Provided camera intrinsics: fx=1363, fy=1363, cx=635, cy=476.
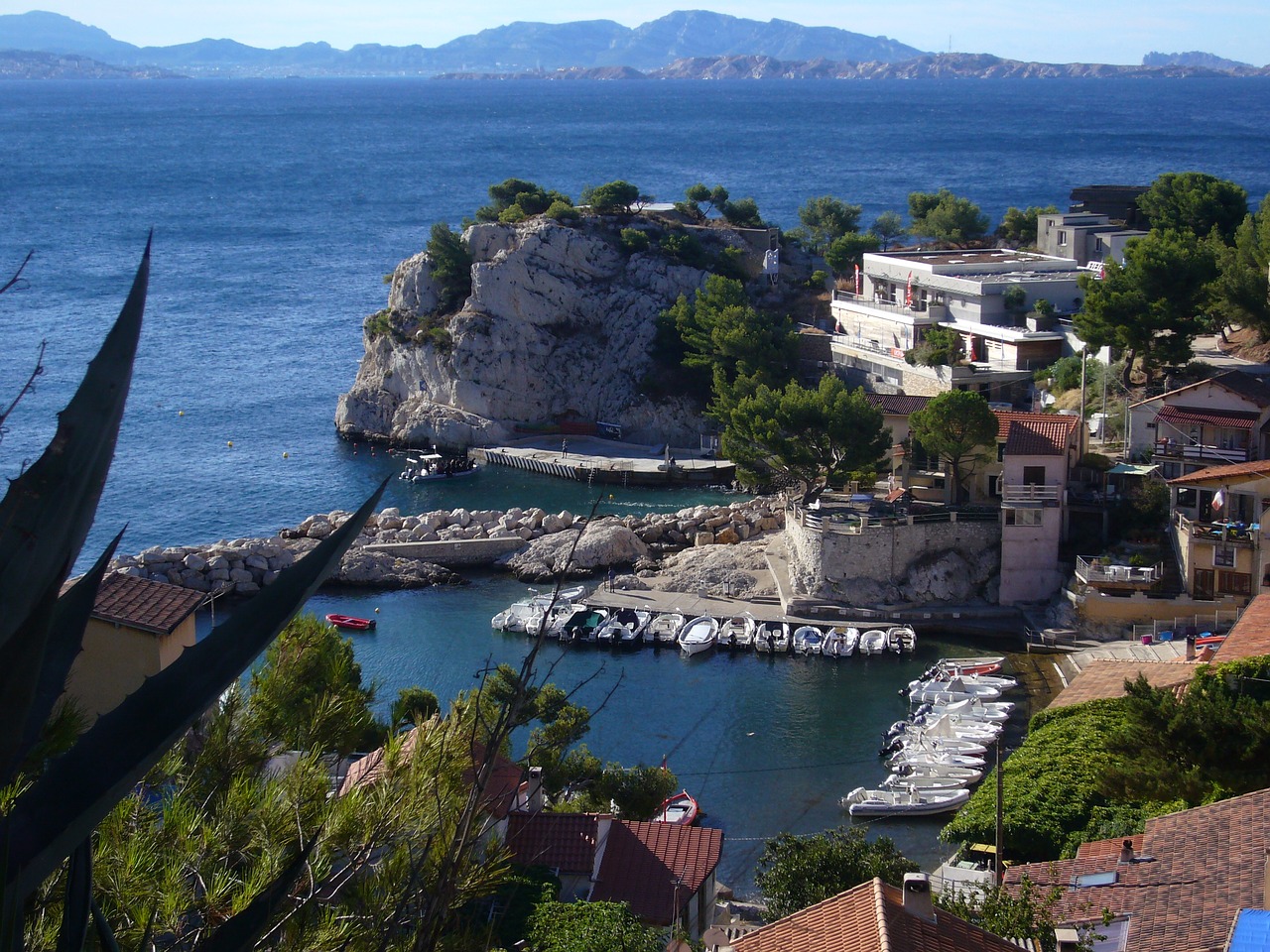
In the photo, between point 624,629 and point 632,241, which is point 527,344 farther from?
point 624,629

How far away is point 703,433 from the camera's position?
42875 millimetres

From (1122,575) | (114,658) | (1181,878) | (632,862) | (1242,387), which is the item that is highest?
(114,658)

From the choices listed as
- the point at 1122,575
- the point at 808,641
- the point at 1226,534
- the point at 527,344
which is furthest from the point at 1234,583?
the point at 527,344

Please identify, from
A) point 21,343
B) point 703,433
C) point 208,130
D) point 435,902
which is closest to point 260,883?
point 435,902

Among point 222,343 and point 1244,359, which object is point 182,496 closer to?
point 222,343

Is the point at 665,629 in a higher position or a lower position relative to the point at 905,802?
lower

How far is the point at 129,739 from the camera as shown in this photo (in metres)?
3.12

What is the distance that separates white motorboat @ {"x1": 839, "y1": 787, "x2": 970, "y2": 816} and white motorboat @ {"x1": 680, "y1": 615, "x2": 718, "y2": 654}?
7060 millimetres

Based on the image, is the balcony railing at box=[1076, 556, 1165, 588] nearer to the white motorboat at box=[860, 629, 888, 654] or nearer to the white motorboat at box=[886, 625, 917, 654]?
the white motorboat at box=[886, 625, 917, 654]

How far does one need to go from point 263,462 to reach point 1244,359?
2881cm

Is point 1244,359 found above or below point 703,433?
above

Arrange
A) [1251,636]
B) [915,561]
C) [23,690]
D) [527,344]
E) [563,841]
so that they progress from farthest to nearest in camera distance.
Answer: [527,344] < [915,561] < [1251,636] < [563,841] < [23,690]

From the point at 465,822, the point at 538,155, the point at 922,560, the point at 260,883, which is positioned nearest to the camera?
the point at 465,822

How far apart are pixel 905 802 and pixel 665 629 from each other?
8.74 m
